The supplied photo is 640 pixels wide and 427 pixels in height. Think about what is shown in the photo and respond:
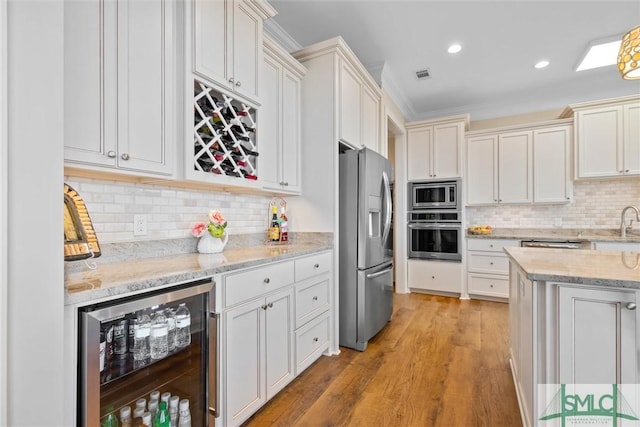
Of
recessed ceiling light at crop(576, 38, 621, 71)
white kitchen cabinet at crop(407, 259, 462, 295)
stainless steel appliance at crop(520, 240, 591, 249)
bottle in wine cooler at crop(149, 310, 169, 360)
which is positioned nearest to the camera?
bottle in wine cooler at crop(149, 310, 169, 360)

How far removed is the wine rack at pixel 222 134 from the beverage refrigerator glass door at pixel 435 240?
3.16 m

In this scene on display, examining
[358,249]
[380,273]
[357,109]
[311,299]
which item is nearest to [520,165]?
[357,109]

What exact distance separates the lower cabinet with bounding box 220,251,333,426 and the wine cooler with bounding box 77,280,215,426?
0.11m

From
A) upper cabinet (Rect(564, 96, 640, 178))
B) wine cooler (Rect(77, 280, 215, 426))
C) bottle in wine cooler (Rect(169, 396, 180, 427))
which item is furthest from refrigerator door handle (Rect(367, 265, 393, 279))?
upper cabinet (Rect(564, 96, 640, 178))

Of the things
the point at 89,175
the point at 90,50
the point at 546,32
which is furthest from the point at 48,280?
the point at 546,32

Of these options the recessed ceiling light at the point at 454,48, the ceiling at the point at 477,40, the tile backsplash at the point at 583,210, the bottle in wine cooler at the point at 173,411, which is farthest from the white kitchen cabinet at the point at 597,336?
the tile backsplash at the point at 583,210

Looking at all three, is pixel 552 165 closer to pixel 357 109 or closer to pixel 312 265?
pixel 357 109

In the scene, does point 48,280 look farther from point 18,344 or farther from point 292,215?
point 292,215

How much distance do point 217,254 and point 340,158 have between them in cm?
134

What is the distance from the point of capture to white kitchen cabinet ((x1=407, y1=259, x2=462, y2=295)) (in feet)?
14.0

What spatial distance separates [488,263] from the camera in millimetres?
4109

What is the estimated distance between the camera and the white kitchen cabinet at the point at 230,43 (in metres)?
1.64

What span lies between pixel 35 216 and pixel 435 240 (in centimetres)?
439

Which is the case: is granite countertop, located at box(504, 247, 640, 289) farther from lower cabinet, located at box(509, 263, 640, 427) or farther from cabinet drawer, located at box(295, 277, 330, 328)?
cabinet drawer, located at box(295, 277, 330, 328)
